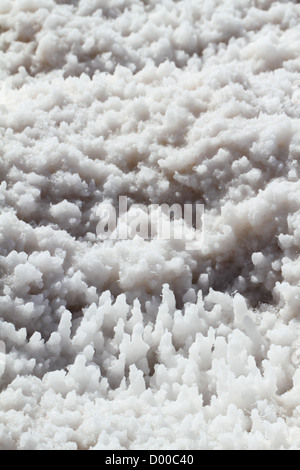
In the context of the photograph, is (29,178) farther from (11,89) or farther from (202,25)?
(202,25)

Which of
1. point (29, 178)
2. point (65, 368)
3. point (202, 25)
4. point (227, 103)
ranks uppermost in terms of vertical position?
point (202, 25)

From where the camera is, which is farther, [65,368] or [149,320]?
[149,320]

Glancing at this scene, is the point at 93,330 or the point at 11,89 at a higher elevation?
the point at 11,89

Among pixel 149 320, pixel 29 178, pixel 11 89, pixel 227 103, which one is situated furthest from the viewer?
pixel 11 89

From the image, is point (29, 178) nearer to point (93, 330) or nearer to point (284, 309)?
point (93, 330)

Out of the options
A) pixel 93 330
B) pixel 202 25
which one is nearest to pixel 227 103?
pixel 202 25
